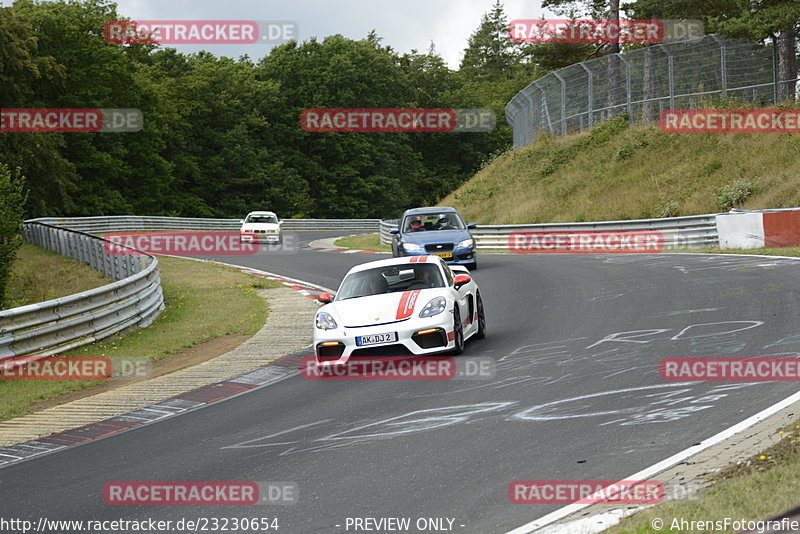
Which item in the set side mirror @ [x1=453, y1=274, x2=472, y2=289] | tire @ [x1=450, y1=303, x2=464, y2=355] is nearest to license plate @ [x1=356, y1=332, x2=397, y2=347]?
tire @ [x1=450, y1=303, x2=464, y2=355]

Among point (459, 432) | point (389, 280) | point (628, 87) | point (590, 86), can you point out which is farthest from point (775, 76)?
point (459, 432)

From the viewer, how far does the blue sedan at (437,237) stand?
21.7 meters

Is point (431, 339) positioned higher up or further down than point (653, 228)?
further down

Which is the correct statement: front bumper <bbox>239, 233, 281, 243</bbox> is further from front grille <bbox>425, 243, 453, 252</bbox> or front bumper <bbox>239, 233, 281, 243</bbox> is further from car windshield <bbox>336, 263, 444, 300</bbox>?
car windshield <bbox>336, 263, 444, 300</bbox>

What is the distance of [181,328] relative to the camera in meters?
16.1

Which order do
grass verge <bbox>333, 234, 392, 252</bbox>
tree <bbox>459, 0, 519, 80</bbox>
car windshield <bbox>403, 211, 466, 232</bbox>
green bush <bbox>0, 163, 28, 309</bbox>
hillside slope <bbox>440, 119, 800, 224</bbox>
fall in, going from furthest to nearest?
tree <bbox>459, 0, 519, 80</bbox> → grass verge <bbox>333, 234, 392, 252</bbox> → hillside slope <bbox>440, 119, 800, 224</bbox> → car windshield <bbox>403, 211, 466, 232</bbox> → green bush <bbox>0, 163, 28, 309</bbox>

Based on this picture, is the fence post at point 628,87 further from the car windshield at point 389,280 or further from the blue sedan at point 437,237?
the car windshield at point 389,280

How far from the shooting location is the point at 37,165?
47625mm

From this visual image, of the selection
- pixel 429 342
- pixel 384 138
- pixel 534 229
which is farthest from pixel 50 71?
pixel 429 342

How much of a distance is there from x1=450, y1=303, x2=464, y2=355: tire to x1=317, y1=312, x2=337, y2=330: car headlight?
1.45 metres

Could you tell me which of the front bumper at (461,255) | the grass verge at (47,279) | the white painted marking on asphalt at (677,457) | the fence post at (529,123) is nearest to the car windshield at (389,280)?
the white painted marking on asphalt at (677,457)

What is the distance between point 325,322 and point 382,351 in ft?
2.73

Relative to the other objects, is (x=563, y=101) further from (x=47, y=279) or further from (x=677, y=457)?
(x=677, y=457)

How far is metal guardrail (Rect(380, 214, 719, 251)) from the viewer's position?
2492cm
